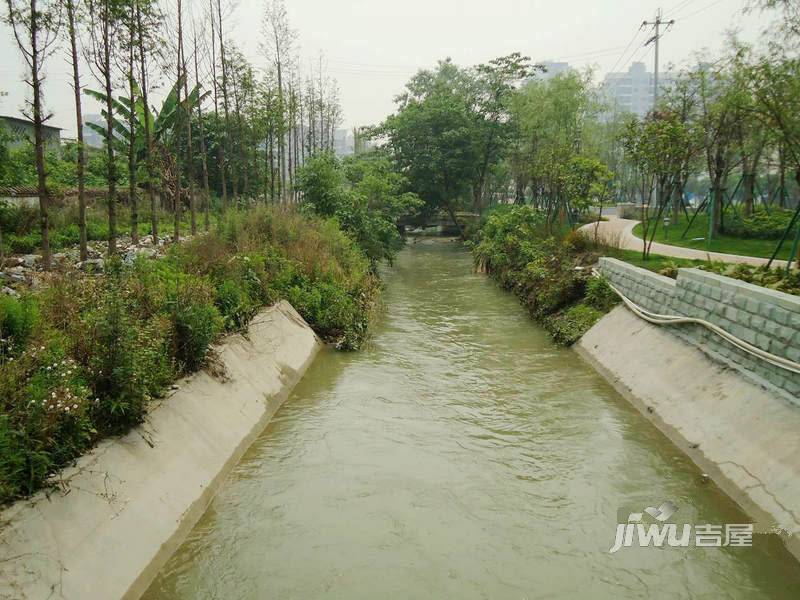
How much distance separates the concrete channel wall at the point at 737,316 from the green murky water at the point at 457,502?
131 cm

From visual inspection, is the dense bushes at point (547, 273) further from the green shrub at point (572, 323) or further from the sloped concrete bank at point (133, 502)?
the sloped concrete bank at point (133, 502)

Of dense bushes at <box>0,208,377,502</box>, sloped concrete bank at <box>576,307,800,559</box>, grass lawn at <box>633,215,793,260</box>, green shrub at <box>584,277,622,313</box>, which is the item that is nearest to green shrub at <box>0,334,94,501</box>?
dense bushes at <box>0,208,377,502</box>

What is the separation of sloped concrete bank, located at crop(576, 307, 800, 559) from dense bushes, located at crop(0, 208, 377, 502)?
542 centimetres

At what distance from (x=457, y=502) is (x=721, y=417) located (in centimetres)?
325

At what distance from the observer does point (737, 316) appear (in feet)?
22.9

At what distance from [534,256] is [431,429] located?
10.7 metres

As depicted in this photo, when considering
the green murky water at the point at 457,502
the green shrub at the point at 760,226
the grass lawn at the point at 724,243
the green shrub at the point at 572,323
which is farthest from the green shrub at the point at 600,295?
the green shrub at the point at 760,226

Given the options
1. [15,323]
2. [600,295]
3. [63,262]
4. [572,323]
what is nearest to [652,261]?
[600,295]

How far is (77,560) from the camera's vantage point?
→ 3.77 meters

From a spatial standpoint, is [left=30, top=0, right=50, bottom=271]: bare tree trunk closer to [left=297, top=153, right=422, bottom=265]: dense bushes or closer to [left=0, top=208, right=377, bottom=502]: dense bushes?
[left=0, top=208, right=377, bottom=502]: dense bushes

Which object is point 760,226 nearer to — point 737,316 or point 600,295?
point 600,295

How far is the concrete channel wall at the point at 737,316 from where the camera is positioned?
19.5 ft

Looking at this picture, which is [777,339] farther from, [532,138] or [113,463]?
[532,138]

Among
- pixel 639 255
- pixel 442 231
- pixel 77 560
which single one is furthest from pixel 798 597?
pixel 442 231
